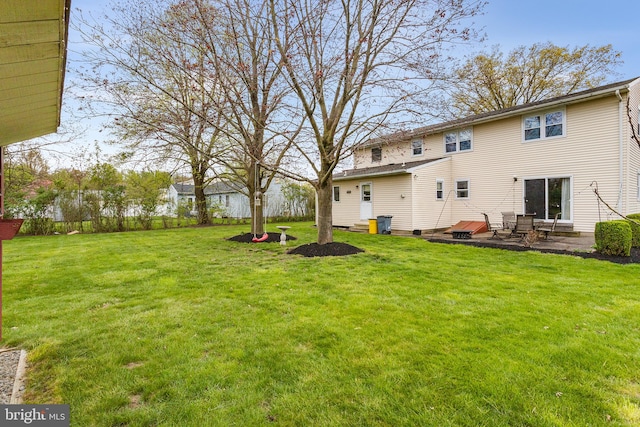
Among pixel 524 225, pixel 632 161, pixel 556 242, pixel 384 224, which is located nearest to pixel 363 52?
pixel 524 225

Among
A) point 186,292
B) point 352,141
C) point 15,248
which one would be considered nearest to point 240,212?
point 15,248

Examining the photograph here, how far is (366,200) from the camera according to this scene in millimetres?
16109

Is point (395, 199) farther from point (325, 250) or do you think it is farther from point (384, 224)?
point (325, 250)

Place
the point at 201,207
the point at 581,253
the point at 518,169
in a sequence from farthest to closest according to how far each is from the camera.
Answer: the point at 201,207 → the point at 518,169 → the point at 581,253

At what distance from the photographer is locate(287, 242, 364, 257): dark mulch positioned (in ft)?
27.7

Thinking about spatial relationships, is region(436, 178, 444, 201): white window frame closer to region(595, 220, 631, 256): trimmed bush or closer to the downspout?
the downspout

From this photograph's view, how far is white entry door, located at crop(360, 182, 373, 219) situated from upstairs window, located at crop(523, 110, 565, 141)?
6.86m

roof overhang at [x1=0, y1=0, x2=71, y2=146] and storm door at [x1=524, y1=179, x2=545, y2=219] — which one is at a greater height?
roof overhang at [x1=0, y1=0, x2=71, y2=146]

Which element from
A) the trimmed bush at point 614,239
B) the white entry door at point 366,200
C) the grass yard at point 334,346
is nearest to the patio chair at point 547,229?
the trimmed bush at point 614,239

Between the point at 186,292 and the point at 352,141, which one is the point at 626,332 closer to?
the point at 186,292

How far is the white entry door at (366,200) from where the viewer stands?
15.8 m

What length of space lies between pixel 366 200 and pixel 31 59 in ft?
49.1

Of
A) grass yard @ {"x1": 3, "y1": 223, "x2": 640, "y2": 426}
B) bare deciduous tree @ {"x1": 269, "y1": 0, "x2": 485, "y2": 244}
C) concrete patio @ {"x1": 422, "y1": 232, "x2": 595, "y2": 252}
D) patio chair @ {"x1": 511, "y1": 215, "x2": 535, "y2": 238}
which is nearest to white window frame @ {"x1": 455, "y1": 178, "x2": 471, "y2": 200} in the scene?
concrete patio @ {"x1": 422, "y1": 232, "x2": 595, "y2": 252}

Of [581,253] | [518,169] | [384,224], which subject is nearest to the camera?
[581,253]
